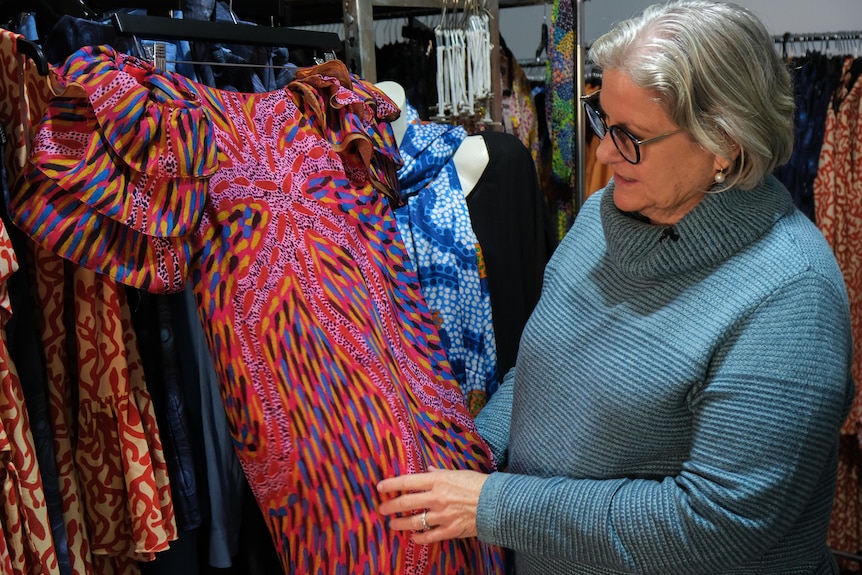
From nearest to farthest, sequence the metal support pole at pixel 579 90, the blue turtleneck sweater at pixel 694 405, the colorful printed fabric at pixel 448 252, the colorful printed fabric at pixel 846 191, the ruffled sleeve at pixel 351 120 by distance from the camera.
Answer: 1. the blue turtleneck sweater at pixel 694 405
2. the ruffled sleeve at pixel 351 120
3. the colorful printed fabric at pixel 448 252
4. the metal support pole at pixel 579 90
5. the colorful printed fabric at pixel 846 191

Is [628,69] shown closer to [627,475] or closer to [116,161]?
[627,475]

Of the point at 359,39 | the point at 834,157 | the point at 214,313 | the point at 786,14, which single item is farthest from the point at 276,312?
the point at 786,14

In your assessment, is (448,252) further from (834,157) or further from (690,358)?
(834,157)

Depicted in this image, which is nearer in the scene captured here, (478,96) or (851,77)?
(478,96)

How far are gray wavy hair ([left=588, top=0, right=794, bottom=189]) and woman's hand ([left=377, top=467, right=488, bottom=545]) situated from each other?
517 mm

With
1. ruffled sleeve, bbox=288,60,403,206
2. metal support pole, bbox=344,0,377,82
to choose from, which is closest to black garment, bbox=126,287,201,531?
ruffled sleeve, bbox=288,60,403,206

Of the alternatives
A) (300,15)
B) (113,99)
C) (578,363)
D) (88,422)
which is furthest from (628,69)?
(300,15)

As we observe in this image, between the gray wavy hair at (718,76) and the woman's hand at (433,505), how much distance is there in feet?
1.70

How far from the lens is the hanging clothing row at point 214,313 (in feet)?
3.20

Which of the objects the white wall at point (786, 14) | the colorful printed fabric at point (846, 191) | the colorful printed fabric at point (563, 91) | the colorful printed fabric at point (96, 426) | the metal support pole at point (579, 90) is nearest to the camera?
the colorful printed fabric at point (96, 426)

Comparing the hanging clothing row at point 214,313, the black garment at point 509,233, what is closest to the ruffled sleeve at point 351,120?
the hanging clothing row at point 214,313

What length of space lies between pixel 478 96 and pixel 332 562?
1233mm

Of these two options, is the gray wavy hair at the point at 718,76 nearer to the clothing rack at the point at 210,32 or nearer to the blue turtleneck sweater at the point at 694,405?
the blue turtleneck sweater at the point at 694,405

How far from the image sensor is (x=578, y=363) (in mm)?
1089
